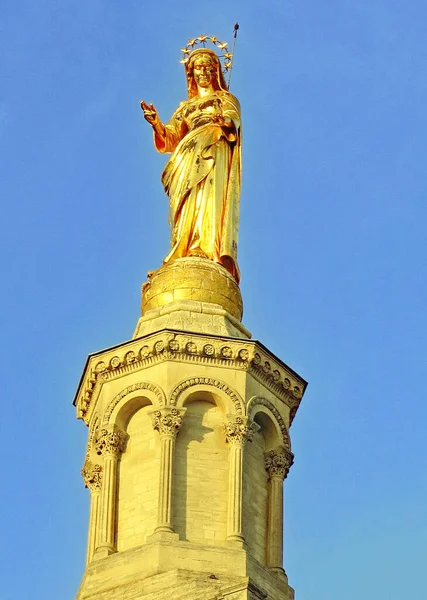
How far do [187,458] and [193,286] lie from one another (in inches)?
155

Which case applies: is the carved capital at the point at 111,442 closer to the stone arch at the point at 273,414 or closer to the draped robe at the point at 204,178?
the stone arch at the point at 273,414

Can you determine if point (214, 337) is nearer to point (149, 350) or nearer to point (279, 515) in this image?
point (149, 350)

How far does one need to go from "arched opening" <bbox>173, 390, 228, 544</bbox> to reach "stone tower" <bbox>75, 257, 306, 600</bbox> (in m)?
0.02

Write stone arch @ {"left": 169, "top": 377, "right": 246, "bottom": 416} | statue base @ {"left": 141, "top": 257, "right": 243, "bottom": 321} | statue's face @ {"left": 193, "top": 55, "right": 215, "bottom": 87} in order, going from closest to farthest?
stone arch @ {"left": 169, "top": 377, "right": 246, "bottom": 416} < statue base @ {"left": 141, "top": 257, "right": 243, "bottom": 321} < statue's face @ {"left": 193, "top": 55, "right": 215, "bottom": 87}

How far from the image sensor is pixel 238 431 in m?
31.6

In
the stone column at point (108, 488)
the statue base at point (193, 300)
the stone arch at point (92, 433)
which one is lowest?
the stone column at point (108, 488)

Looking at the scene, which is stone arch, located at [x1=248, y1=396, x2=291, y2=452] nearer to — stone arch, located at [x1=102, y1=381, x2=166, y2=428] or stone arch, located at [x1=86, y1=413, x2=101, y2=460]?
stone arch, located at [x1=102, y1=381, x2=166, y2=428]

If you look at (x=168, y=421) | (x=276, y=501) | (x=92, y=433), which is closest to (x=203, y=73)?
(x=92, y=433)

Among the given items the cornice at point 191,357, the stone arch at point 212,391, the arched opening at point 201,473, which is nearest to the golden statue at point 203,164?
the cornice at point 191,357

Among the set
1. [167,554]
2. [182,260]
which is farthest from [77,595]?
[182,260]

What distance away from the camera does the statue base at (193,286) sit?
34.1 meters

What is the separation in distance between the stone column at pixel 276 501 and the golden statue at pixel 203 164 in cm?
433

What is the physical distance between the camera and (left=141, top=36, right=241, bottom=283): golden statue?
116 ft

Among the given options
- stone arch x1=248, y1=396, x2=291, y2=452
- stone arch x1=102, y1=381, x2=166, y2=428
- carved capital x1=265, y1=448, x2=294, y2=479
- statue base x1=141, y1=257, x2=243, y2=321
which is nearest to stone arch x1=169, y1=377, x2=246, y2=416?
stone arch x1=248, y1=396, x2=291, y2=452
